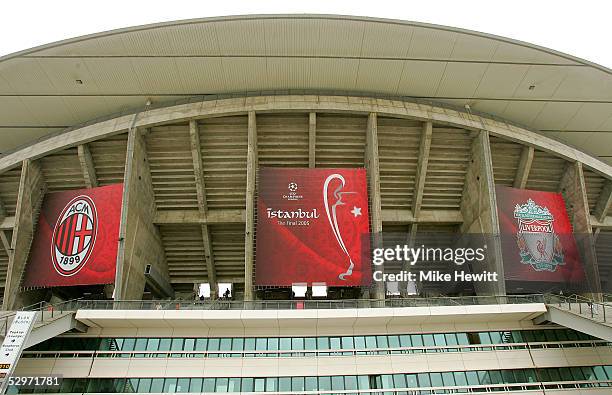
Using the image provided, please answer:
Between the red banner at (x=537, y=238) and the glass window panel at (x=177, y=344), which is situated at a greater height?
the red banner at (x=537, y=238)

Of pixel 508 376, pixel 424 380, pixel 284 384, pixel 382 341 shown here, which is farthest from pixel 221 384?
pixel 508 376

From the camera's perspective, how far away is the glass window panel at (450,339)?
20758mm

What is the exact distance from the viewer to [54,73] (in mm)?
24688

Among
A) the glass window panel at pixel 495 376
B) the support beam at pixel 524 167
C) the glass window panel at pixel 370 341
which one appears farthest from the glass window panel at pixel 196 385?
the support beam at pixel 524 167

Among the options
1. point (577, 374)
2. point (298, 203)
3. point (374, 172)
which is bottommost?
point (577, 374)

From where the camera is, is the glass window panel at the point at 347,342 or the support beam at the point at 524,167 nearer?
the glass window panel at the point at 347,342

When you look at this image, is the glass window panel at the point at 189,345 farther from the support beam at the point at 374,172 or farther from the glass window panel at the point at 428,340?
the glass window panel at the point at 428,340

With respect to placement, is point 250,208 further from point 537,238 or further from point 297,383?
point 537,238

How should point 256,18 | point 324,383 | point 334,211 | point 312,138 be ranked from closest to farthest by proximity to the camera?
point 324,383 < point 256,18 < point 334,211 < point 312,138

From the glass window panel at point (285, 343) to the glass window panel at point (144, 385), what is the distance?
18.1ft

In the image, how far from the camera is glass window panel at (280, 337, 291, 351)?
2052 cm

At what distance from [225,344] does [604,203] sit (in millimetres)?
25216

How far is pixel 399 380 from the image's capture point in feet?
64.5

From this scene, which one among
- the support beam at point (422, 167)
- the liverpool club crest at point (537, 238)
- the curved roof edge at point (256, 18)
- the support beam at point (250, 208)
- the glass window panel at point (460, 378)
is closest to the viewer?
the glass window panel at point (460, 378)
